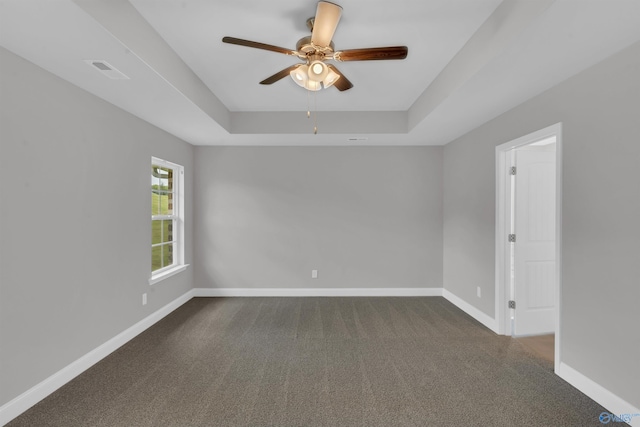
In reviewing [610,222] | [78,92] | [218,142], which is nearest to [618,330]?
[610,222]

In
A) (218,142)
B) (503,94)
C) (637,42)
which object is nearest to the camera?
(637,42)

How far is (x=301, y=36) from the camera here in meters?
2.35

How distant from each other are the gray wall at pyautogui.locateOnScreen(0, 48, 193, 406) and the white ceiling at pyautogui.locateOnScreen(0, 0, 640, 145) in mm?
250

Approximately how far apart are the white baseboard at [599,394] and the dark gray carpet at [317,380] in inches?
2.2

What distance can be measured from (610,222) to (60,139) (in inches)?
157

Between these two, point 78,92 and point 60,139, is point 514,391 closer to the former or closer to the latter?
point 60,139

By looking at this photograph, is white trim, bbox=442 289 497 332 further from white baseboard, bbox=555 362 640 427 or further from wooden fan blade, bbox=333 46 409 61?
wooden fan blade, bbox=333 46 409 61

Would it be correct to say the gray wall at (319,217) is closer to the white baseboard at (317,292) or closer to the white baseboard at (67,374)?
the white baseboard at (317,292)

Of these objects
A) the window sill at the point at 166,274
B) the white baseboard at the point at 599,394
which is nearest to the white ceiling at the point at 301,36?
the window sill at the point at 166,274

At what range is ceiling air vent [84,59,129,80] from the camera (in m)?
2.09

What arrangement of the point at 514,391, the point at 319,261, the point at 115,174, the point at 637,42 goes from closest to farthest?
the point at 637,42 → the point at 514,391 → the point at 115,174 → the point at 319,261

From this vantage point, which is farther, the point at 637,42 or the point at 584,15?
the point at 637,42

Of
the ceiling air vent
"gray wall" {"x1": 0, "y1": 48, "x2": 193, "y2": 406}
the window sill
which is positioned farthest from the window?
the ceiling air vent

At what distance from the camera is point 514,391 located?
2297 millimetres
